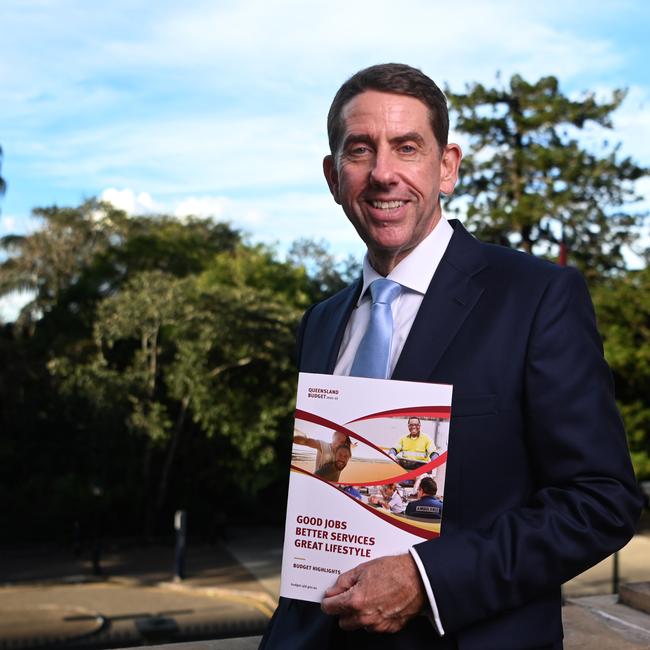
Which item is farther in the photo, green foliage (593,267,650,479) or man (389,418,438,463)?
green foliage (593,267,650,479)

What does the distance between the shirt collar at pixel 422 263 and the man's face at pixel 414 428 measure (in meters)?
0.31

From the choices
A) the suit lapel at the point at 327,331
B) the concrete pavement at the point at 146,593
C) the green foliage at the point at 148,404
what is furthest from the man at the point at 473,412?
the green foliage at the point at 148,404

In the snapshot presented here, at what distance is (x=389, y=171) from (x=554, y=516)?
2.09ft

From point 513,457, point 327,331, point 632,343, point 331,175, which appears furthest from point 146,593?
point 513,457

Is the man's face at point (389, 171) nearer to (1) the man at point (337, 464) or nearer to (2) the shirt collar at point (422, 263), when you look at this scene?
(2) the shirt collar at point (422, 263)

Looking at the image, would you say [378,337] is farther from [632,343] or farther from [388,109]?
[632,343]

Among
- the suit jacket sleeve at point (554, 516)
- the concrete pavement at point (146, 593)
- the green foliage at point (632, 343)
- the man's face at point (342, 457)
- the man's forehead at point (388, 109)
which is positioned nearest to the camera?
→ the suit jacket sleeve at point (554, 516)

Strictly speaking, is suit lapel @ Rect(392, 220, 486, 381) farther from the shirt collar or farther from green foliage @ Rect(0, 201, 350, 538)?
green foliage @ Rect(0, 201, 350, 538)

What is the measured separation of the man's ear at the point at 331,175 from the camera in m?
1.71

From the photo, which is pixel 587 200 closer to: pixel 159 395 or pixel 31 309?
pixel 159 395

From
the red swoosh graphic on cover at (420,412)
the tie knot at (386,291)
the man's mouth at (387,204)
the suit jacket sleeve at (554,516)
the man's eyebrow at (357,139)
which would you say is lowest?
the suit jacket sleeve at (554,516)

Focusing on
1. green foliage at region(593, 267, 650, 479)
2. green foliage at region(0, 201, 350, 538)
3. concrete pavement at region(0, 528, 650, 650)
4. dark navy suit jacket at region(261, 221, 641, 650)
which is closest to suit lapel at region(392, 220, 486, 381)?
dark navy suit jacket at region(261, 221, 641, 650)

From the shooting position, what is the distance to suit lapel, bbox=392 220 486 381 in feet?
4.83

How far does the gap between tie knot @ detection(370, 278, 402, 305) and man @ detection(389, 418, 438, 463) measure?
306mm
